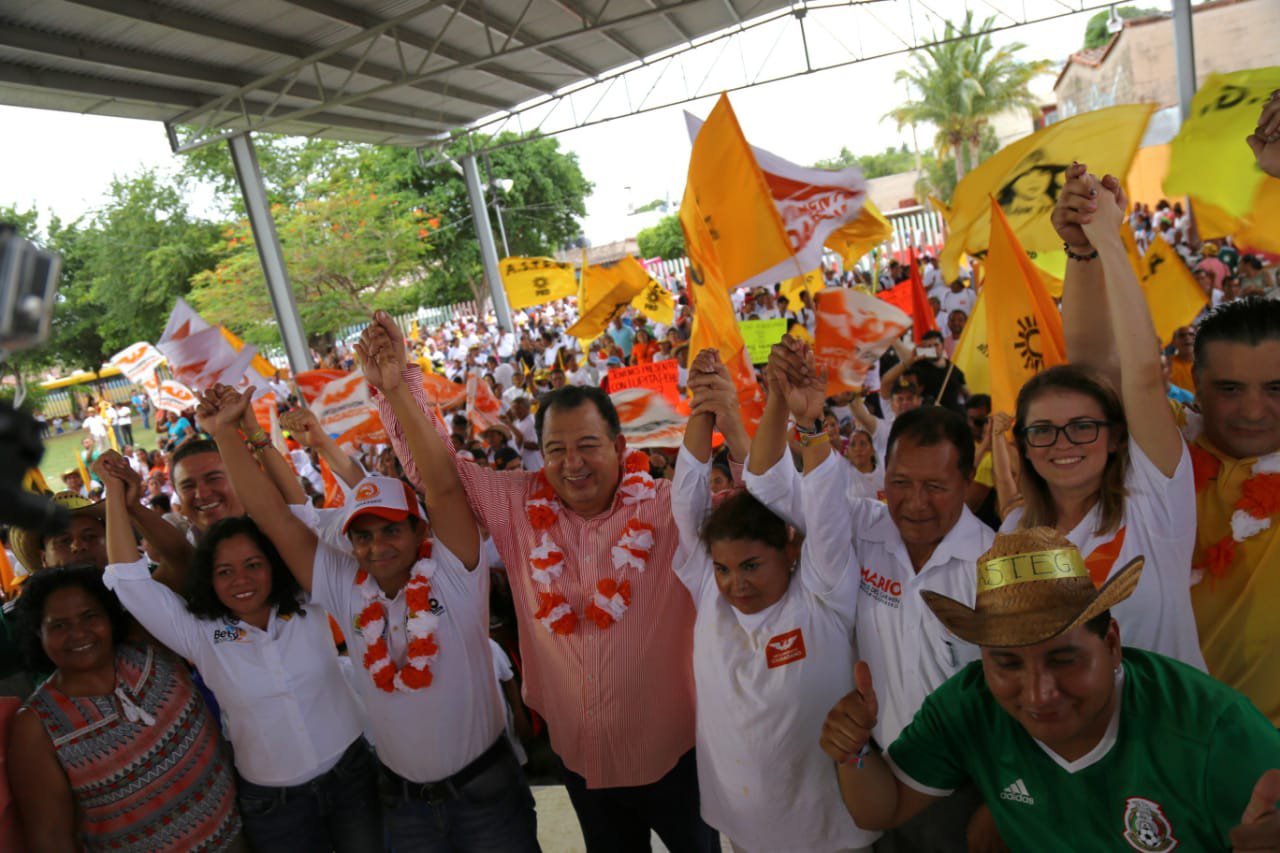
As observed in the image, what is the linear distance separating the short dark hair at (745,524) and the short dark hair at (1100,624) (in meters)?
0.84

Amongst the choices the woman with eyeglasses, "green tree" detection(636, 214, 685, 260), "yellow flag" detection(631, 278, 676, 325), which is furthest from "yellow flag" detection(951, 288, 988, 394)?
"green tree" detection(636, 214, 685, 260)

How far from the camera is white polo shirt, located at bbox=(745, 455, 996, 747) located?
2055 mm

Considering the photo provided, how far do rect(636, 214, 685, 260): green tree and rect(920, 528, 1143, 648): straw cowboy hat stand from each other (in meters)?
40.2

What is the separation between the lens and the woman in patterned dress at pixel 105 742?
2.30m

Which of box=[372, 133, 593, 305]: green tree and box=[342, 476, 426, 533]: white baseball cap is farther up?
box=[372, 133, 593, 305]: green tree

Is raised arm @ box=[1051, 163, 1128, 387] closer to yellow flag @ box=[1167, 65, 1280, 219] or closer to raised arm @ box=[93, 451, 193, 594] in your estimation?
yellow flag @ box=[1167, 65, 1280, 219]

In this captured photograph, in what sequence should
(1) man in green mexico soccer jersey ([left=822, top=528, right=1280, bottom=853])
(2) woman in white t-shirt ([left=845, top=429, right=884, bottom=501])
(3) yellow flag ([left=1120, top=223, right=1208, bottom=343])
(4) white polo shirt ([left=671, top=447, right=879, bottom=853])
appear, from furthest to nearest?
(3) yellow flag ([left=1120, top=223, right=1208, bottom=343]), (2) woman in white t-shirt ([left=845, top=429, right=884, bottom=501]), (4) white polo shirt ([left=671, top=447, right=879, bottom=853]), (1) man in green mexico soccer jersey ([left=822, top=528, right=1280, bottom=853])

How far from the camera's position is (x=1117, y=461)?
2.00 meters

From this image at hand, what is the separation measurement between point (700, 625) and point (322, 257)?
24.8 m

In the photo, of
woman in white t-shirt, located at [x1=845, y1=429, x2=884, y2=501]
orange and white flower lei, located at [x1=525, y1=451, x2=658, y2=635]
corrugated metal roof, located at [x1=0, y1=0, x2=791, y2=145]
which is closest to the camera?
orange and white flower lei, located at [x1=525, y1=451, x2=658, y2=635]

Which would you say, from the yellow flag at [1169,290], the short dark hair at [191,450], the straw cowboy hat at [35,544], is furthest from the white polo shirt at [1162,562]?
the straw cowboy hat at [35,544]

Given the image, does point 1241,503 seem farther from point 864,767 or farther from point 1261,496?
point 864,767

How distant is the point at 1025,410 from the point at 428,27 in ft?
38.4

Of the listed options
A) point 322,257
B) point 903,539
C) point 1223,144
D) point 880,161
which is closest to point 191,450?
point 903,539
